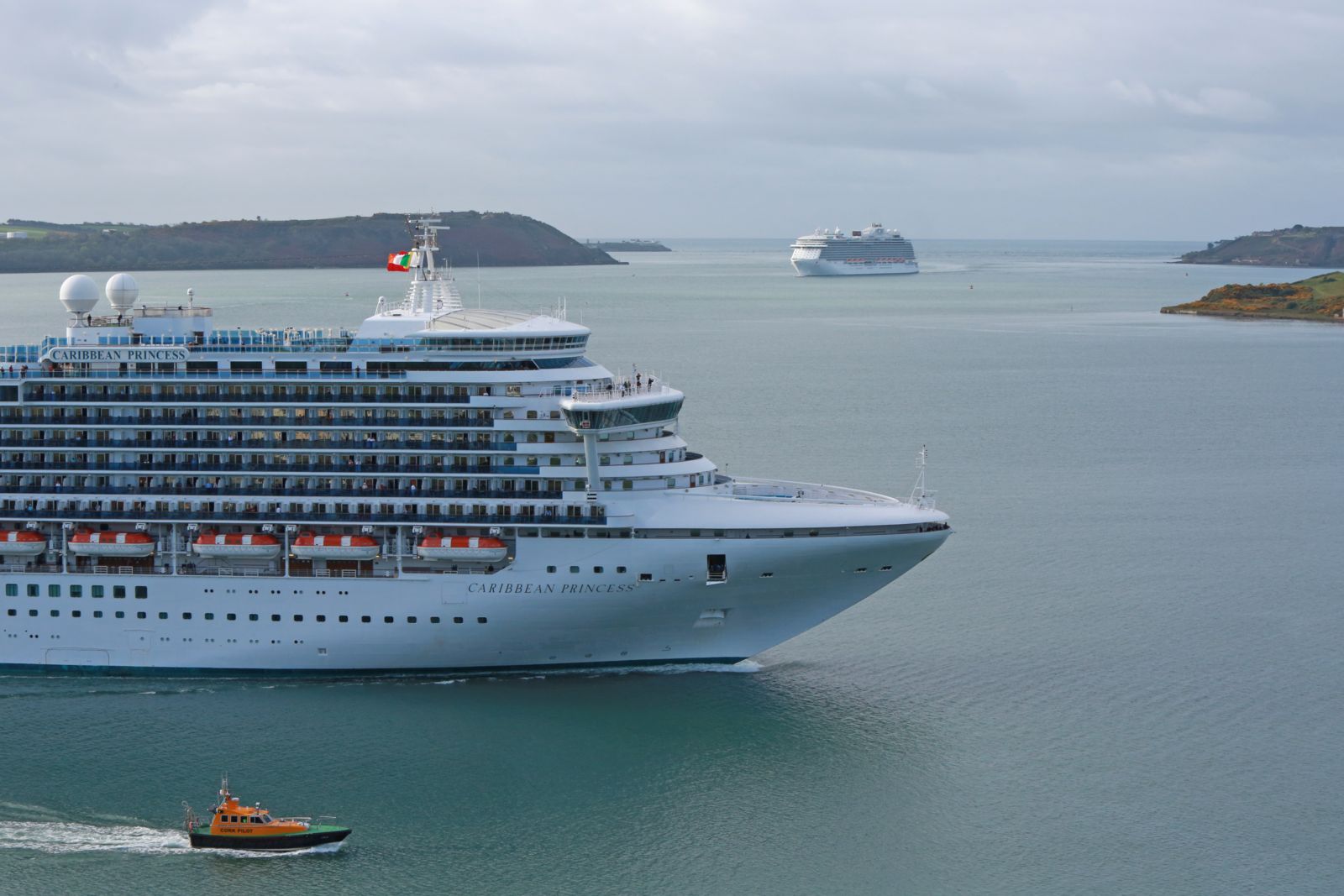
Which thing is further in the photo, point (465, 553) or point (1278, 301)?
point (1278, 301)

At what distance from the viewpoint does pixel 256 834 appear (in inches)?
933

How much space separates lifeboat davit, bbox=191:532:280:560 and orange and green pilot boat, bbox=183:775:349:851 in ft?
23.3

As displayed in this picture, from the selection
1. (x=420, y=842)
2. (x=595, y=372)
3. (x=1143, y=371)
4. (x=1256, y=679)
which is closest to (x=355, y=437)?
(x=595, y=372)

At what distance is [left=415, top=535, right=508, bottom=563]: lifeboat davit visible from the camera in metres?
29.7

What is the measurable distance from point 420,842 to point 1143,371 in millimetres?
69430

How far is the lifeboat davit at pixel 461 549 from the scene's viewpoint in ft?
97.3

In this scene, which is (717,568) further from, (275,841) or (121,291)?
(121,291)

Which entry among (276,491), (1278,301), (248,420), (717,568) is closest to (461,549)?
(276,491)

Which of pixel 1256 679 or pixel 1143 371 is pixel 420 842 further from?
pixel 1143 371

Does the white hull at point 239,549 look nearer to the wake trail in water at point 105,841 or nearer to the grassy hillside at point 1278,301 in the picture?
the wake trail in water at point 105,841

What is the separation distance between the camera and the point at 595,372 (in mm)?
30734

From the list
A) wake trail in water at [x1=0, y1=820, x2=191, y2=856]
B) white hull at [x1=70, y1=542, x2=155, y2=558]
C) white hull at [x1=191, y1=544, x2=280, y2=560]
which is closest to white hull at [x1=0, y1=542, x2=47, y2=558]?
white hull at [x1=70, y1=542, x2=155, y2=558]

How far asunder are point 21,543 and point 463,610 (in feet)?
29.0

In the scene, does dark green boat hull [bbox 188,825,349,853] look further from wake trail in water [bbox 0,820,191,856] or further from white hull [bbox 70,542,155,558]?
white hull [bbox 70,542,155,558]
